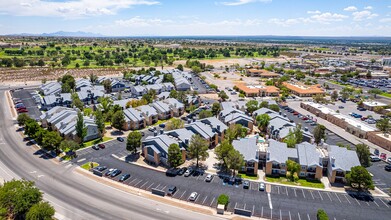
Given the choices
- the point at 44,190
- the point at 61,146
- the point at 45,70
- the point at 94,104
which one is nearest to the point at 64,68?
the point at 45,70

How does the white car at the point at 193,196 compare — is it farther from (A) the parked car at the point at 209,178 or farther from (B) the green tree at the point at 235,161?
(B) the green tree at the point at 235,161

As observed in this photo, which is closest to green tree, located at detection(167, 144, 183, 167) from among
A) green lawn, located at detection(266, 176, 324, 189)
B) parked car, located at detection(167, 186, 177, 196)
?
parked car, located at detection(167, 186, 177, 196)

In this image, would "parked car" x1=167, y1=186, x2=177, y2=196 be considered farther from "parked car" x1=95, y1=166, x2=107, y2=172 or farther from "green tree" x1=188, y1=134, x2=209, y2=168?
"parked car" x1=95, y1=166, x2=107, y2=172

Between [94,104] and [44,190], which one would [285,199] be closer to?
[44,190]

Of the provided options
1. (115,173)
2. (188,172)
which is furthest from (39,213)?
Result: (188,172)

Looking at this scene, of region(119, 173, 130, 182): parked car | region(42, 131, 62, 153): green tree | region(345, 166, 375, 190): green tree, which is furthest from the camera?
region(42, 131, 62, 153): green tree

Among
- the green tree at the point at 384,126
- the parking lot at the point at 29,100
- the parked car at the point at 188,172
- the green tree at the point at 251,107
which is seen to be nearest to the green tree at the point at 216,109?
the green tree at the point at 251,107
